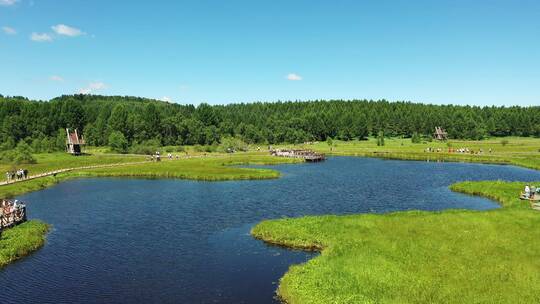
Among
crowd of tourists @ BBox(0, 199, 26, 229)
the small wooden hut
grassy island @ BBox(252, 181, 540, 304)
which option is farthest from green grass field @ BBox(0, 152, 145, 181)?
grassy island @ BBox(252, 181, 540, 304)

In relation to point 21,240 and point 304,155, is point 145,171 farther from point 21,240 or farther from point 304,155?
point 21,240

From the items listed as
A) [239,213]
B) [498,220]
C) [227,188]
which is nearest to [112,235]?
[239,213]

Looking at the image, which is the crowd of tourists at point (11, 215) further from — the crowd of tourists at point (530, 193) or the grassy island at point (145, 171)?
the crowd of tourists at point (530, 193)

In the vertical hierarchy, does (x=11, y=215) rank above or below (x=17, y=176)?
below

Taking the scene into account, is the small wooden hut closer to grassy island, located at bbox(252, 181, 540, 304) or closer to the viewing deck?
the viewing deck

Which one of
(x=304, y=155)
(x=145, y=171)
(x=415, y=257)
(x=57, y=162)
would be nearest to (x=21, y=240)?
(x=415, y=257)

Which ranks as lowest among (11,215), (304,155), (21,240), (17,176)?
(21,240)
